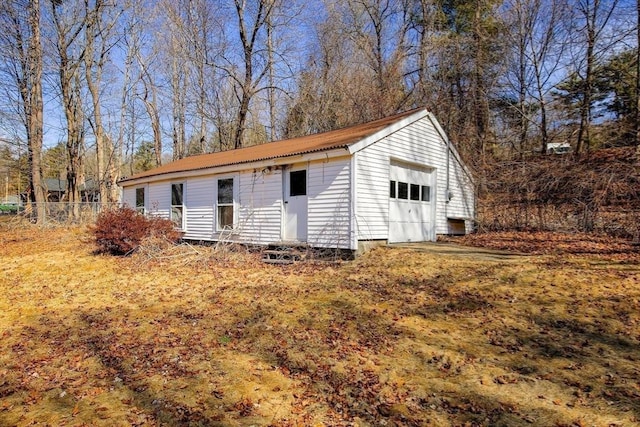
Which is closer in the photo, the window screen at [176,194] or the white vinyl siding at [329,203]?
the white vinyl siding at [329,203]

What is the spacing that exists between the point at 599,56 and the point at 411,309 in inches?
601

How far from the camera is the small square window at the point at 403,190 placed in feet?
37.0

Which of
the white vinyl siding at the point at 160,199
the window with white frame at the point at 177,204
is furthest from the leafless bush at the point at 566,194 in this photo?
the white vinyl siding at the point at 160,199

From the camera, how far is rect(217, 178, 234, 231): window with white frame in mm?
12641

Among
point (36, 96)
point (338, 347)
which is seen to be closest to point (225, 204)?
point (338, 347)

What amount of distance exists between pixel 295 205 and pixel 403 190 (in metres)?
3.18

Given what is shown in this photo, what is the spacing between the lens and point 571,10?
16906mm

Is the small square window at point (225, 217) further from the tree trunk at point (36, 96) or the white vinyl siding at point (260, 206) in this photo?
the tree trunk at point (36, 96)

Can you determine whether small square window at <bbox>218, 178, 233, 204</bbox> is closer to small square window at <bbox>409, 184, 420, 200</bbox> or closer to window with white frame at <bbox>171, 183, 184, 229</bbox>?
window with white frame at <bbox>171, 183, 184, 229</bbox>

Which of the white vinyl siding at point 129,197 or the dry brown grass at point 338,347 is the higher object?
the white vinyl siding at point 129,197

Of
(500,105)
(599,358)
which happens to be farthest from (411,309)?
(500,105)

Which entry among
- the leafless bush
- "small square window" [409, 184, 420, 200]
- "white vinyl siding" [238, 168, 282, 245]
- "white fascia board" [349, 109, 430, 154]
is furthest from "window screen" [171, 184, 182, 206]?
the leafless bush

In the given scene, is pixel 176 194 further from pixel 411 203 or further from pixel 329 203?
pixel 411 203

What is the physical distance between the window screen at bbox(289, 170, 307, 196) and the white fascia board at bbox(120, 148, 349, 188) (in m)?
0.37
